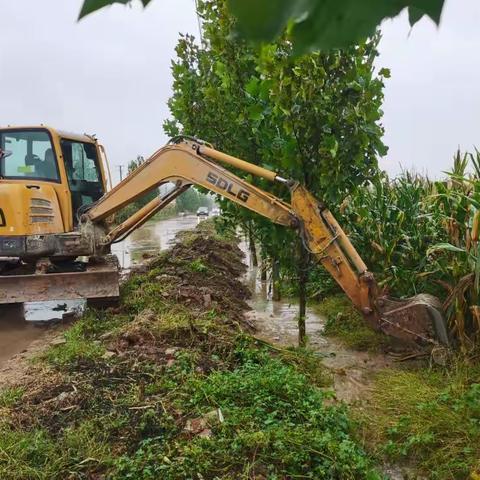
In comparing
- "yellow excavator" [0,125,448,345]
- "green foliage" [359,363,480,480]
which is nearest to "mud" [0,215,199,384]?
"yellow excavator" [0,125,448,345]

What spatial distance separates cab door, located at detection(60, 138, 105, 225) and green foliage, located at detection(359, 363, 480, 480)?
17.4ft

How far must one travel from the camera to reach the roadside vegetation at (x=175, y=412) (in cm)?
308

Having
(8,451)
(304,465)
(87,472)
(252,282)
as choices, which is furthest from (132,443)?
(252,282)

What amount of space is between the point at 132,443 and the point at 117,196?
4332mm

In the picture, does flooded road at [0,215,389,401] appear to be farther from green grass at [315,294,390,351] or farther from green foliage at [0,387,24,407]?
green foliage at [0,387,24,407]

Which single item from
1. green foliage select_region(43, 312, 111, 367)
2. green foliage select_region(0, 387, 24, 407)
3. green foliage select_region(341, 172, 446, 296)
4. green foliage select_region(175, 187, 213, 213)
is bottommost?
green foliage select_region(0, 387, 24, 407)

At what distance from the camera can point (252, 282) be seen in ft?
35.7

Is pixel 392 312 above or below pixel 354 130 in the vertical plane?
below

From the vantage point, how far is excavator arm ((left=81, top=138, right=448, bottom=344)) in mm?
4953

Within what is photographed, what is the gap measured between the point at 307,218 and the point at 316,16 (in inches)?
189

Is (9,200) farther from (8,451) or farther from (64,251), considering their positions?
(8,451)

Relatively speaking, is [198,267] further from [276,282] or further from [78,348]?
[78,348]

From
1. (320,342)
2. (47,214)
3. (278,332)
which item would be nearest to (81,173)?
(47,214)

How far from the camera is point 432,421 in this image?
12.4 feet
